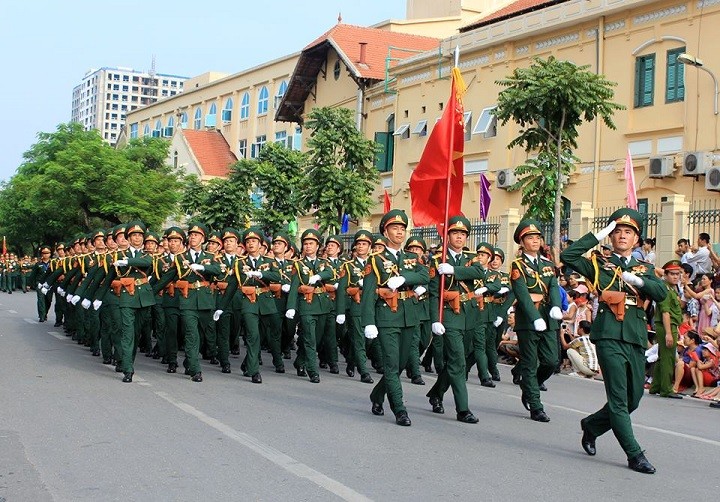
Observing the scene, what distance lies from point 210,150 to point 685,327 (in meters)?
48.7

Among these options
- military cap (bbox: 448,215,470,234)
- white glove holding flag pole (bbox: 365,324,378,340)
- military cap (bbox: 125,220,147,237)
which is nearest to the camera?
white glove holding flag pole (bbox: 365,324,378,340)

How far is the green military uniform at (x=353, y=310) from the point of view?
15.2 metres

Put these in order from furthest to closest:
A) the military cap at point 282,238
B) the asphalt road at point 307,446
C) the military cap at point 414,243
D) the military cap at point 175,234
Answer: the military cap at point 282,238 → the military cap at point 175,234 → the military cap at point 414,243 → the asphalt road at point 307,446

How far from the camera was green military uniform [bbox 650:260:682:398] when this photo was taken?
48.7 feet

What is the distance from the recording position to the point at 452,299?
440 inches

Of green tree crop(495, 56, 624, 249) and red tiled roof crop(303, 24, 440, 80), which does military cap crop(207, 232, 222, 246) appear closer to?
green tree crop(495, 56, 624, 249)

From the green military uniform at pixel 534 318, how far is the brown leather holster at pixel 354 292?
12.0 feet

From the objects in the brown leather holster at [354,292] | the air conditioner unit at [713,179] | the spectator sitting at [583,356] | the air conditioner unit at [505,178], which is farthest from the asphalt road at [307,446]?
the air conditioner unit at [505,178]

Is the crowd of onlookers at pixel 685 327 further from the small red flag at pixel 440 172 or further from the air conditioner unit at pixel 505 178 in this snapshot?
the air conditioner unit at pixel 505 178

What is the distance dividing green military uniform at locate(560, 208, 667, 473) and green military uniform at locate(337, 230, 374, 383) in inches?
244

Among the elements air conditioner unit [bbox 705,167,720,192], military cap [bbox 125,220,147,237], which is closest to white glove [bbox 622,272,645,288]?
military cap [bbox 125,220,147,237]

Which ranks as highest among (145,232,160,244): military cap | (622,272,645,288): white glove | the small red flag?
the small red flag

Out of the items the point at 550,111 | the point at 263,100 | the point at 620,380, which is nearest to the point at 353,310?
the point at 620,380

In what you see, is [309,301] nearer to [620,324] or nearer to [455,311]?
[455,311]
